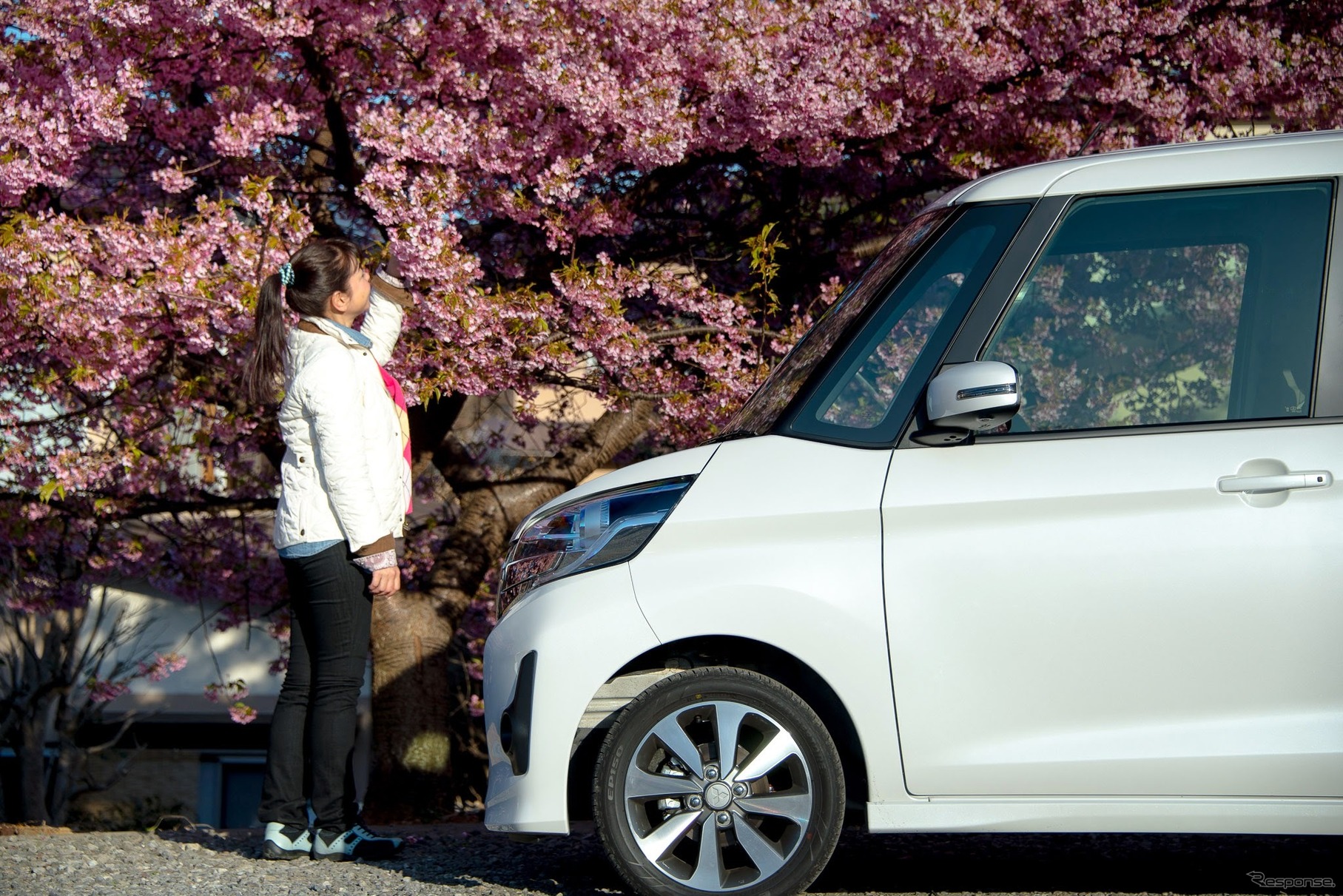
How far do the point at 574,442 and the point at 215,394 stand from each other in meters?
2.81

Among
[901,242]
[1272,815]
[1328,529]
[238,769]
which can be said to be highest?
[901,242]

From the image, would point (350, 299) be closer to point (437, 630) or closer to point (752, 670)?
point (752, 670)

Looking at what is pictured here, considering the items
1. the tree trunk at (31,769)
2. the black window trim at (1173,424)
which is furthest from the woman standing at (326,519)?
the tree trunk at (31,769)

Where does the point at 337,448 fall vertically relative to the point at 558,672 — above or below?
above

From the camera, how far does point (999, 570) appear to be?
11.8 ft

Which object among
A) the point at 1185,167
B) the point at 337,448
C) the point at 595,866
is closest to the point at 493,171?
the point at 337,448

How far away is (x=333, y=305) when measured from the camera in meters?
4.84

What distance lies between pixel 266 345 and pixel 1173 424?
10.1 feet

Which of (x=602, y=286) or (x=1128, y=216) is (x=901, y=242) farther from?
(x=602, y=286)

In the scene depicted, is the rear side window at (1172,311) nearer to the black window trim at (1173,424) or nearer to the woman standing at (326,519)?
the black window trim at (1173,424)

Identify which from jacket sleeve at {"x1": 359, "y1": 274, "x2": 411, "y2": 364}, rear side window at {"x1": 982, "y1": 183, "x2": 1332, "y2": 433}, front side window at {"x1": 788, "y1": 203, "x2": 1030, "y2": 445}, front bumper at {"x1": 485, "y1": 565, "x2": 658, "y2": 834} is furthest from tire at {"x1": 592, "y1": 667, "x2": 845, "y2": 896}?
jacket sleeve at {"x1": 359, "y1": 274, "x2": 411, "y2": 364}

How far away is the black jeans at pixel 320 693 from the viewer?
15.4 feet

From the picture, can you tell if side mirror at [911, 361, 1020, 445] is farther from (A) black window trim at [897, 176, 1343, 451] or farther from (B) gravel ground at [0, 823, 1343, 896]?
(B) gravel ground at [0, 823, 1343, 896]

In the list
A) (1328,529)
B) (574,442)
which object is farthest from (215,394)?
(1328,529)
